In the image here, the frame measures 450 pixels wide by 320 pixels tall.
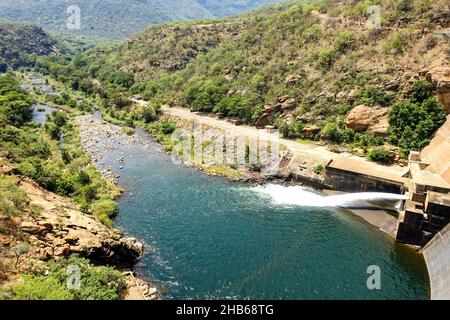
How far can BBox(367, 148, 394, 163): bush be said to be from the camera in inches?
2262

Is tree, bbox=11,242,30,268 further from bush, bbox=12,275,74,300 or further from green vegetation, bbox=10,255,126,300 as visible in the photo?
bush, bbox=12,275,74,300

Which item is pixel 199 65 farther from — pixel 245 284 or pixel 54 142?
pixel 245 284

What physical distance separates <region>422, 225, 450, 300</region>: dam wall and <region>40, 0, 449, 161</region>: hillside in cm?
2079

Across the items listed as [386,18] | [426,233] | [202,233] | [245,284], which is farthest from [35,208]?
[386,18]

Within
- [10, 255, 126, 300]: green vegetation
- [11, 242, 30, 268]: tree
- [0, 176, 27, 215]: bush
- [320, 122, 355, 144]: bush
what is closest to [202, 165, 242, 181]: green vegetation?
[320, 122, 355, 144]: bush

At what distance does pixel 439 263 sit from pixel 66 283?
1419 inches

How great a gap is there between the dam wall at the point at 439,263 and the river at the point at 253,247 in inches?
32.9

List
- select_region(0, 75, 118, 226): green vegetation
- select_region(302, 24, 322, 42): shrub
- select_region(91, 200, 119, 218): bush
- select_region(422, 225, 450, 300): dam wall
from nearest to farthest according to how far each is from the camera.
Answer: select_region(422, 225, 450, 300): dam wall, select_region(91, 200, 119, 218): bush, select_region(0, 75, 118, 226): green vegetation, select_region(302, 24, 322, 42): shrub

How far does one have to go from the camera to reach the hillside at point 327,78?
Answer: 6212cm

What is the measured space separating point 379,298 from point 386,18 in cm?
6380

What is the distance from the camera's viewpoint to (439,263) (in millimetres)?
36844

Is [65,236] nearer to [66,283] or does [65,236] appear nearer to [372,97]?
[66,283]

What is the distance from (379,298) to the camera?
3403 cm

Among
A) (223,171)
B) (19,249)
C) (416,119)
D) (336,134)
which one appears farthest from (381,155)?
(19,249)
